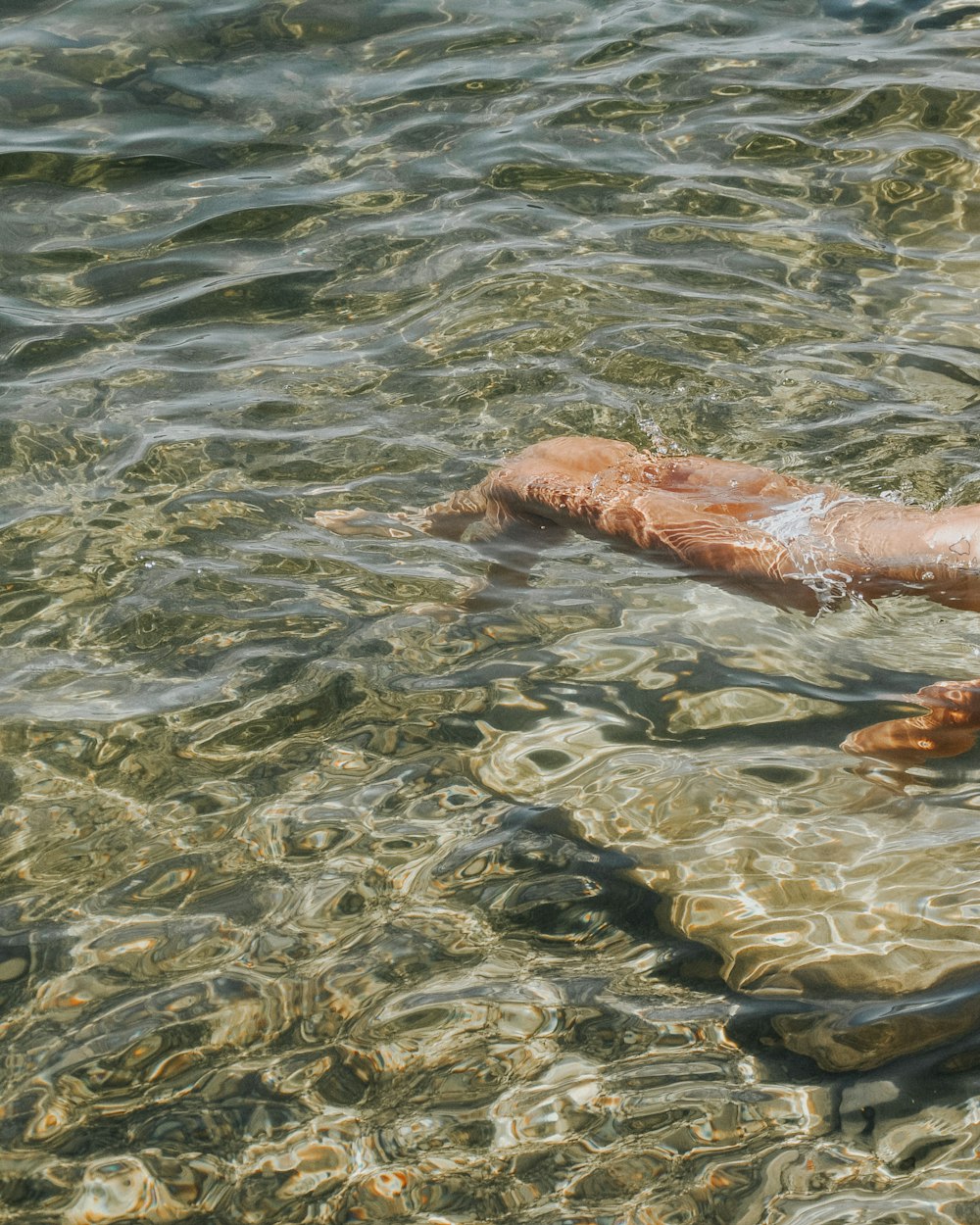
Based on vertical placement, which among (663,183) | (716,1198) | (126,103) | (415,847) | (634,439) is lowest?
(716,1198)

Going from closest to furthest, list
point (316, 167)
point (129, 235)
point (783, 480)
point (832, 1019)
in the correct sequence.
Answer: point (832, 1019)
point (783, 480)
point (129, 235)
point (316, 167)

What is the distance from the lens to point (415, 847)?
3289 mm

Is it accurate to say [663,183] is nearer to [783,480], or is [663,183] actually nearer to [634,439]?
[634,439]

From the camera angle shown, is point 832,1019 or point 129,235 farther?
point 129,235

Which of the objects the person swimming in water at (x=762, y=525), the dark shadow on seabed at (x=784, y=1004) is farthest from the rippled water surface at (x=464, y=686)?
the person swimming in water at (x=762, y=525)

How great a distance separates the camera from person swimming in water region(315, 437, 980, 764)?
3518 millimetres

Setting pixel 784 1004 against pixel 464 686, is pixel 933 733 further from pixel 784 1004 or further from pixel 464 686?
pixel 464 686

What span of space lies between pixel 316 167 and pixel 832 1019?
568 cm

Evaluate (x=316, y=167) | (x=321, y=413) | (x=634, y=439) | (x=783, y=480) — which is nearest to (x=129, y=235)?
(x=316, y=167)

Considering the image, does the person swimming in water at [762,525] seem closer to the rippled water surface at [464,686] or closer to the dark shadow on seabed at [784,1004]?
the rippled water surface at [464,686]

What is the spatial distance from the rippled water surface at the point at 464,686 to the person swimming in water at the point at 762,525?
11 cm

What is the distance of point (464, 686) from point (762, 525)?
1.05m

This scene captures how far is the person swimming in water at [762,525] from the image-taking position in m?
3.52

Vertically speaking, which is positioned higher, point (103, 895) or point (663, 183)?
point (663, 183)
